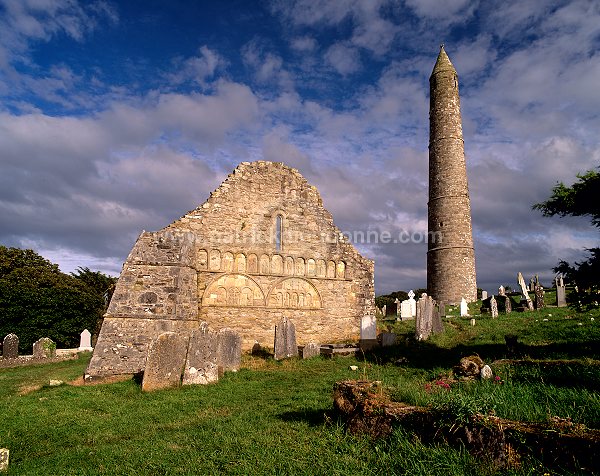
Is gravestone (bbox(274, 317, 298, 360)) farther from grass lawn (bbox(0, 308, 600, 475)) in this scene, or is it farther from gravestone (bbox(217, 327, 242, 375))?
gravestone (bbox(217, 327, 242, 375))

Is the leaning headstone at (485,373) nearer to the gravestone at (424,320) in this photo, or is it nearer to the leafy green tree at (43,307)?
the gravestone at (424,320)

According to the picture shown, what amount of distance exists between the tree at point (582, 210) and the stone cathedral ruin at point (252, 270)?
8045mm

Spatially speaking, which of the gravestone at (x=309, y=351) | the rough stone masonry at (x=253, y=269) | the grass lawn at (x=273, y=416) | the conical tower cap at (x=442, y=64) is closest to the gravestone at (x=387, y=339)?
the grass lawn at (x=273, y=416)

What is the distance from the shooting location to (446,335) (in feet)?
49.8

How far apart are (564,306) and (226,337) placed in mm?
16028

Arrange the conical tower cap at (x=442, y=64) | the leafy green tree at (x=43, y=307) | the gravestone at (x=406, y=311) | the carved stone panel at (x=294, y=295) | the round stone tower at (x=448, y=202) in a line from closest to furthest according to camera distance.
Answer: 1. the carved stone panel at (x=294, y=295)
2. the gravestone at (x=406, y=311)
3. the leafy green tree at (x=43, y=307)
4. the round stone tower at (x=448, y=202)
5. the conical tower cap at (x=442, y=64)

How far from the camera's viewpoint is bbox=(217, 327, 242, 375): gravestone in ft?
39.9

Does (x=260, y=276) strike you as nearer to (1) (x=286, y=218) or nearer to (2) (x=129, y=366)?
(1) (x=286, y=218)

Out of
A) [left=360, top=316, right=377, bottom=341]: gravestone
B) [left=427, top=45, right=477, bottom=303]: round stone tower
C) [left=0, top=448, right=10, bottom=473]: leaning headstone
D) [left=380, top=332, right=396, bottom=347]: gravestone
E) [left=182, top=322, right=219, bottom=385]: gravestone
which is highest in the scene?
[left=427, top=45, right=477, bottom=303]: round stone tower

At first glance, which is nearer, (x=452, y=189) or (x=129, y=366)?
(x=129, y=366)

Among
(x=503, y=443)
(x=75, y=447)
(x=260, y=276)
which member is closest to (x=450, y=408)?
(x=503, y=443)

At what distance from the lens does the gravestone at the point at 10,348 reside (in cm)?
2019

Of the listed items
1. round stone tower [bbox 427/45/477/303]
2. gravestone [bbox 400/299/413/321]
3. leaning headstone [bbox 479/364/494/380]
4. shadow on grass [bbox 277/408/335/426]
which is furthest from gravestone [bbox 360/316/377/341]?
round stone tower [bbox 427/45/477/303]

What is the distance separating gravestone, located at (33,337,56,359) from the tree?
2224 cm
